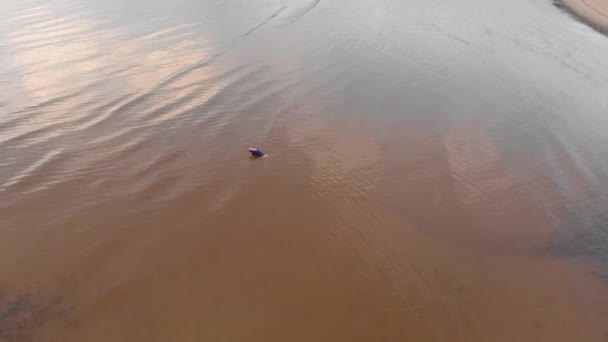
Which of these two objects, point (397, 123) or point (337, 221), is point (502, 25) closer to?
point (397, 123)

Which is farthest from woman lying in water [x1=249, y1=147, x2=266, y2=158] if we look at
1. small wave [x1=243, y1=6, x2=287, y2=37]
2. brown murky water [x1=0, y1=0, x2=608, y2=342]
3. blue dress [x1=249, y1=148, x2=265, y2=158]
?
small wave [x1=243, y1=6, x2=287, y2=37]

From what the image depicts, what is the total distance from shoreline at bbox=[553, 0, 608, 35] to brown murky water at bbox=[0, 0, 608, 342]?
4186mm

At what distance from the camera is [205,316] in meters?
4.40

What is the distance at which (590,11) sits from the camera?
50.3ft

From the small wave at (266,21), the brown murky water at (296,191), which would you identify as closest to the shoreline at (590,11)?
the brown murky water at (296,191)

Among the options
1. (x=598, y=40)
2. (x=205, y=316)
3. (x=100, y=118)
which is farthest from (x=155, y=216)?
(x=598, y=40)

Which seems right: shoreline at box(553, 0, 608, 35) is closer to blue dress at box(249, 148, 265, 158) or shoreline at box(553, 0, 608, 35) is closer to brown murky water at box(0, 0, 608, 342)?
brown murky water at box(0, 0, 608, 342)

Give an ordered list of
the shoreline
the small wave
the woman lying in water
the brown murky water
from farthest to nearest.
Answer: the shoreline → the small wave → the woman lying in water → the brown murky water

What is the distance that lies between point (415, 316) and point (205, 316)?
219 cm

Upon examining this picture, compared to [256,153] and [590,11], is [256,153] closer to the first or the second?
[256,153]

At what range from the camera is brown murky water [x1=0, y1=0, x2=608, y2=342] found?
4.53 m

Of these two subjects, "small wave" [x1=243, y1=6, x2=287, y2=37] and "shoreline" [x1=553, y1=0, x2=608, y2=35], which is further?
"shoreline" [x1=553, y1=0, x2=608, y2=35]

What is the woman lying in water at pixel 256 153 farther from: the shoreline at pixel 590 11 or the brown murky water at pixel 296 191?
the shoreline at pixel 590 11

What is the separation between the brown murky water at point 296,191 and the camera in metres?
4.53
